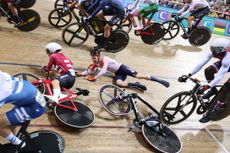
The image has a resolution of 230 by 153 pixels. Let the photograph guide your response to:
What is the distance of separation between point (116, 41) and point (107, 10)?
84cm

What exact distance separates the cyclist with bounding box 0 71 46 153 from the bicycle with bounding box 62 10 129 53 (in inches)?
156

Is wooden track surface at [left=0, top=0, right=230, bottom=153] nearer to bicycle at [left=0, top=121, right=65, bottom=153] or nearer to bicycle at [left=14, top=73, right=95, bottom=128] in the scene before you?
bicycle at [left=14, top=73, right=95, bottom=128]

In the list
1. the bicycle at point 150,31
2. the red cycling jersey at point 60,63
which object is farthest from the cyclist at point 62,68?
the bicycle at point 150,31

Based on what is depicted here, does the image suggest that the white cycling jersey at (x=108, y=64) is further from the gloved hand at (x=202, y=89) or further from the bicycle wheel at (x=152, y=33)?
the bicycle wheel at (x=152, y=33)

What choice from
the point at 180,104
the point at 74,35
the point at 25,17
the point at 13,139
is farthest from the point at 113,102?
the point at 25,17

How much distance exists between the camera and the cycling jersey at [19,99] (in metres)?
2.73

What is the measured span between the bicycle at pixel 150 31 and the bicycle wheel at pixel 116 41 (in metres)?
1.28

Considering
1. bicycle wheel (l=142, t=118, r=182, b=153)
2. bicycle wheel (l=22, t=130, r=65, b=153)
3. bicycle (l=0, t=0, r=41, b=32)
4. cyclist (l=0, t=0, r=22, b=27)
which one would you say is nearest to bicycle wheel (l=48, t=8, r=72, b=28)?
bicycle (l=0, t=0, r=41, b=32)

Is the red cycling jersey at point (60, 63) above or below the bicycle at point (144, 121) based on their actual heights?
above

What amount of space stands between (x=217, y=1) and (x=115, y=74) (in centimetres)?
991

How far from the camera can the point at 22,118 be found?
2938 mm

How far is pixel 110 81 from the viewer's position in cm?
600

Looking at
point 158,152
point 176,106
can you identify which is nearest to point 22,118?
point 158,152

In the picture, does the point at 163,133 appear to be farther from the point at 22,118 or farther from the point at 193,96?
the point at 22,118
